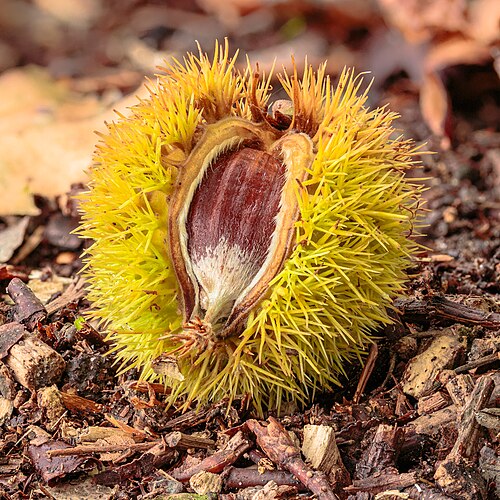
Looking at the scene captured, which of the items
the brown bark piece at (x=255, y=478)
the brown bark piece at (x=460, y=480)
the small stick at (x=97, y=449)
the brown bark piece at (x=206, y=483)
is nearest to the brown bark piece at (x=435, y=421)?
the brown bark piece at (x=460, y=480)

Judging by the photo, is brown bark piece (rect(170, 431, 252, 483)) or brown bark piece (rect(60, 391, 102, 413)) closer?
brown bark piece (rect(170, 431, 252, 483))

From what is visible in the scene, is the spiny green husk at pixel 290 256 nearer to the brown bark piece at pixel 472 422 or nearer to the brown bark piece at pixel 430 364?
the brown bark piece at pixel 430 364

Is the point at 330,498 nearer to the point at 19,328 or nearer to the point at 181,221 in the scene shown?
→ the point at 181,221

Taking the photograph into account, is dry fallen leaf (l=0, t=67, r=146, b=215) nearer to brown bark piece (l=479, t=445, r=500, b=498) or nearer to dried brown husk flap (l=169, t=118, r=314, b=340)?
dried brown husk flap (l=169, t=118, r=314, b=340)

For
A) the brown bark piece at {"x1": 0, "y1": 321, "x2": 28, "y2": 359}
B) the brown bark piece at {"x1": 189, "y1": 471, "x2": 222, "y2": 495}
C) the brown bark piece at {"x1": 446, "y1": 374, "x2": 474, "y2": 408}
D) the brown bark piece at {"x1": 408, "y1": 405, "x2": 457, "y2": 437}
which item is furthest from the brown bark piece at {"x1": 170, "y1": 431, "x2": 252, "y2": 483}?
the brown bark piece at {"x1": 0, "y1": 321, "x2": 28, "y2": 359}

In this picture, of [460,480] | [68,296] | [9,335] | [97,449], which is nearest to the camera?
[460,480]

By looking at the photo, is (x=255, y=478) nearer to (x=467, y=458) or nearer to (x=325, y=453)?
(x=325, y=453)

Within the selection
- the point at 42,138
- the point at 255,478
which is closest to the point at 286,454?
the point at 255,478
